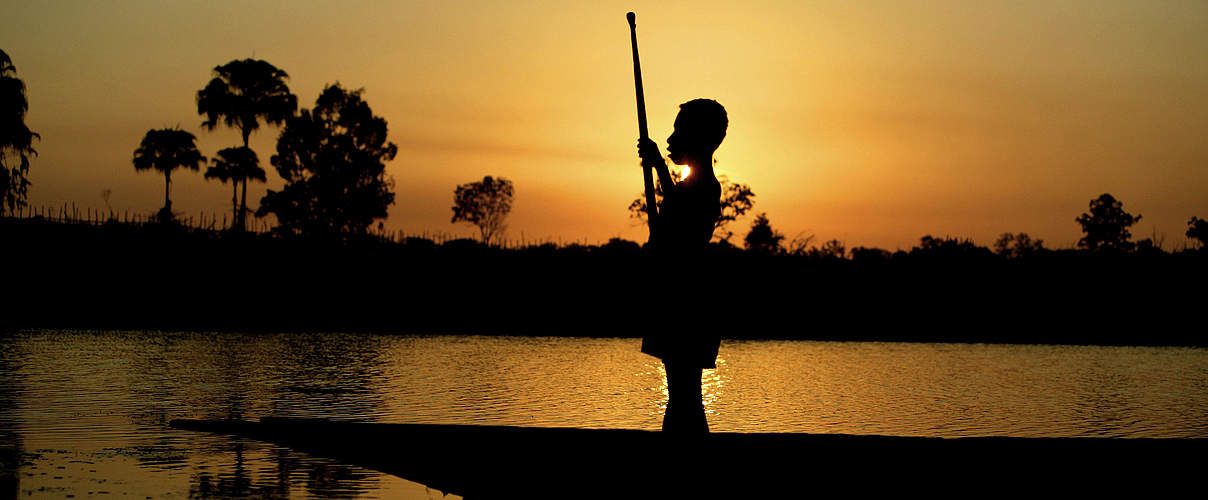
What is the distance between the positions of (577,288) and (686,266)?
119 ft

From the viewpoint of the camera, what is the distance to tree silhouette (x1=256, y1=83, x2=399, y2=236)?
6438 centimetres

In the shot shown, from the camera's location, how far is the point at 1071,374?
21.3m

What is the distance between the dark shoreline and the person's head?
100ft

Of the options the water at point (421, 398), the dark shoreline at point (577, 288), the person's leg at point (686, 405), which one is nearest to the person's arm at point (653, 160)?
the person's leg at point (686, 405)

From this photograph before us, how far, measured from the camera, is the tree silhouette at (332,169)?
64375 mm

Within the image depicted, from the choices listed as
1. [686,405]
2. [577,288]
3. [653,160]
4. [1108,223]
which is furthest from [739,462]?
[1108,223]

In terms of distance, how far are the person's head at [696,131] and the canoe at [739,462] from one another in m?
1.54

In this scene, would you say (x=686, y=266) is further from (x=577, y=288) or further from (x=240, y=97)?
(x=240, y=97)

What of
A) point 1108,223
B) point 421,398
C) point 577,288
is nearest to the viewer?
point 421,398

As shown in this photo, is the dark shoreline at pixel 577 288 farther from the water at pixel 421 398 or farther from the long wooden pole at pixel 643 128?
the long wooden pole at pixel 643 128

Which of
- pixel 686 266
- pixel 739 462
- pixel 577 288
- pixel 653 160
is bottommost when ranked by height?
pixel 739 462

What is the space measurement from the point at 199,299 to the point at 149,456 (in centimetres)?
3166

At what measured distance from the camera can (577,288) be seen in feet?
138

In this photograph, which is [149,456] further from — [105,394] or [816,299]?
[816,299]
